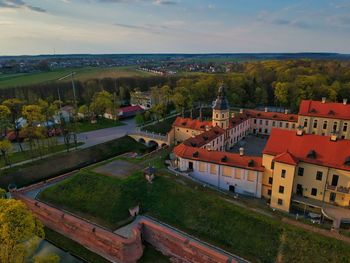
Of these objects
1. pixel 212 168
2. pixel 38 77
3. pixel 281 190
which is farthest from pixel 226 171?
pixel 38 77

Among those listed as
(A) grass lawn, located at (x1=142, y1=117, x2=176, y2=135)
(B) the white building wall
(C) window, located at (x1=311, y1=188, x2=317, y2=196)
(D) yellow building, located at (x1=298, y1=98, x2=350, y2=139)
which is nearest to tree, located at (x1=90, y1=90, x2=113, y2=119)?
(A) grass lawn, located at (x1=142, y1=117, x2=176, y2=135)

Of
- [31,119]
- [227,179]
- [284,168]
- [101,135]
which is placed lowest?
[101,135]

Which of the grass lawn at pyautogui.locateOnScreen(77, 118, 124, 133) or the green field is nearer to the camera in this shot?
the grass lawn at pyautogui.locateOnScreen(77, 118, 124, 133)

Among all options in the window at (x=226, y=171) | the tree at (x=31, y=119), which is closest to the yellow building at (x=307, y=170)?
the window at (x=226, y=171)

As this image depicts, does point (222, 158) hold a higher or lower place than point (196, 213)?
higher

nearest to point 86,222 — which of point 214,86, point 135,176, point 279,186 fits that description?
point 135,176

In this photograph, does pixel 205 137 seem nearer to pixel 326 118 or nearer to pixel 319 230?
pixel 319 230

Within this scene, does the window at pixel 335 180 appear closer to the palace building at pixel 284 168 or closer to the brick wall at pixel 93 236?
the palace building at pixel 284 168

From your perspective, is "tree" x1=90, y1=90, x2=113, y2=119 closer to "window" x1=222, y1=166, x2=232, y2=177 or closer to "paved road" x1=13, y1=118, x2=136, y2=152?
"paved road" x1=13, y1=118, x2=136, y2=152
